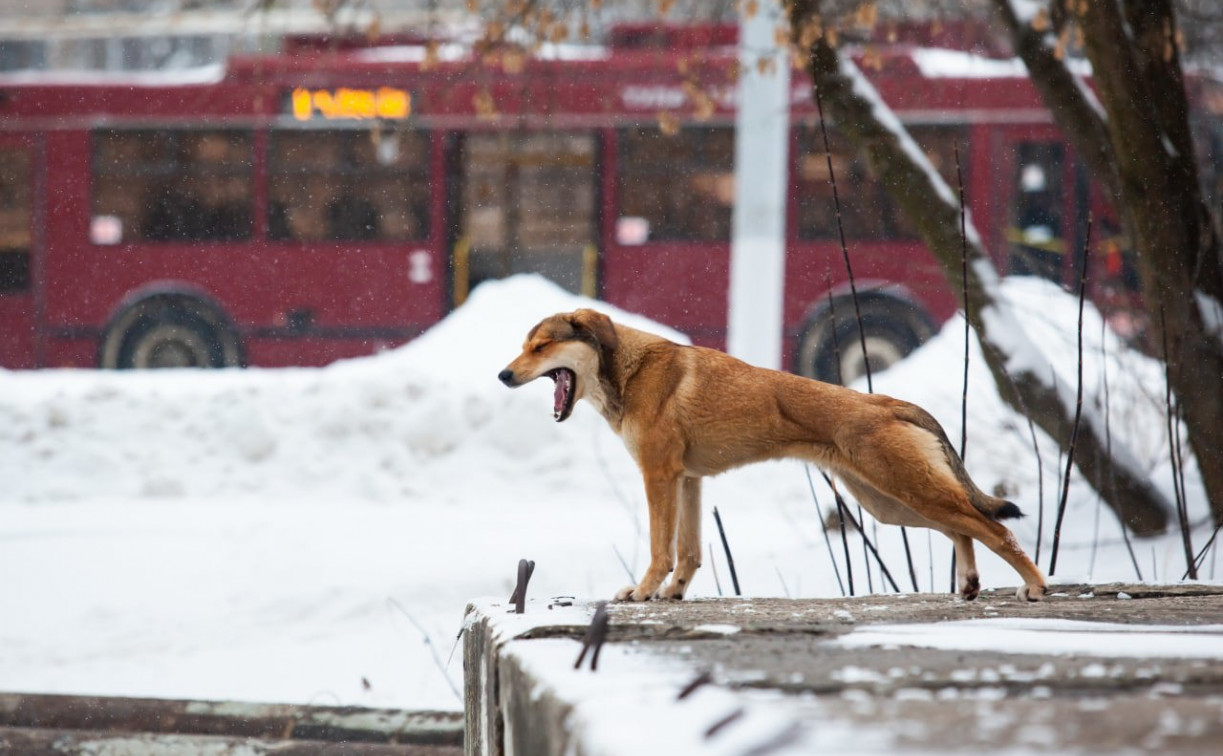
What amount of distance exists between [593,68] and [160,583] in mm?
9192

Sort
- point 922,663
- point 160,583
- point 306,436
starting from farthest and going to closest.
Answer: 1. point 306,436
2. point 160,583
3. point 922,663

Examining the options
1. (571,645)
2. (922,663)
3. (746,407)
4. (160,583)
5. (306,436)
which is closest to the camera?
(922,663)

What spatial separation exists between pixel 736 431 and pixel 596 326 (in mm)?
452

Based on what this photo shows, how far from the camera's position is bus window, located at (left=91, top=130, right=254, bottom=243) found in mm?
15586

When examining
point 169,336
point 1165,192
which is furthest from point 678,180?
point 1165,192

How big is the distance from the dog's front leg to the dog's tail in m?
0.60

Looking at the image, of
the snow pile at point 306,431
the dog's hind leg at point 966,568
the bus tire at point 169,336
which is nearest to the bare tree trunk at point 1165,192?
the dog's hind leg at point 966,568

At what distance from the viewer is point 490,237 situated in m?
15.5

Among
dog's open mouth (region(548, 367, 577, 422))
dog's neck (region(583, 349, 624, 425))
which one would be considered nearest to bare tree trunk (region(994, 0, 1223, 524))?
dog's neck (region(583, 349, 624, 425))

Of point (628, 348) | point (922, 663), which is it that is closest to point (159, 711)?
point (628, 348)

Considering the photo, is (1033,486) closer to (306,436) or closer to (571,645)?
(306,436)

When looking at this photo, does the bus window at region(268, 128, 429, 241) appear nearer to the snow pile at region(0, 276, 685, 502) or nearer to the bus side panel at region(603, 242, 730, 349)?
the bus side panel at region(603, 242, 730, 349)

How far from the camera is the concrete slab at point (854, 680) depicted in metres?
1.69

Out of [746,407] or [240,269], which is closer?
[746,407]
